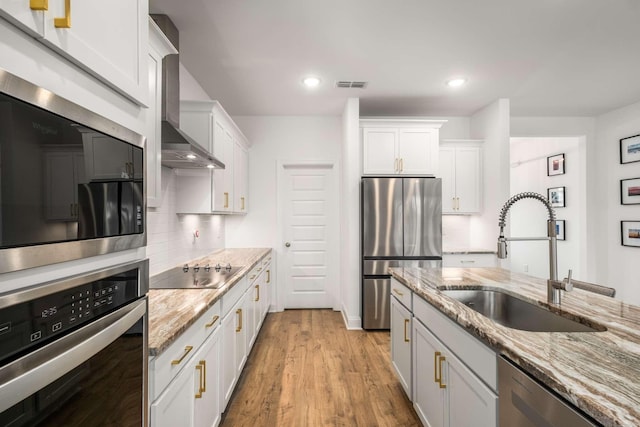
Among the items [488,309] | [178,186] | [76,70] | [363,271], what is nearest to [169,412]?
[76,70]

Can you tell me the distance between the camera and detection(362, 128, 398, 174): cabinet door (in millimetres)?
3795

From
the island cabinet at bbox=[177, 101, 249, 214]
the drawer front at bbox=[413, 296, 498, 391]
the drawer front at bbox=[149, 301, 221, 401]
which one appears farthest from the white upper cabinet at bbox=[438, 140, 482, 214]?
the drawer front at bbox=[149, 301, 221, 401]

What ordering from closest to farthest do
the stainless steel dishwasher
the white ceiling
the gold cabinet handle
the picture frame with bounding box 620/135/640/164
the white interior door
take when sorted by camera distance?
the stainless steel dishwasher
the white ceiling
the gold cabinet handle
the picture frame with bounding box 620/135/640/164
the white interior door

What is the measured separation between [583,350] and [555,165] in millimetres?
5239

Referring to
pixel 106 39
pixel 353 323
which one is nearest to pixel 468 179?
pixel 353 323

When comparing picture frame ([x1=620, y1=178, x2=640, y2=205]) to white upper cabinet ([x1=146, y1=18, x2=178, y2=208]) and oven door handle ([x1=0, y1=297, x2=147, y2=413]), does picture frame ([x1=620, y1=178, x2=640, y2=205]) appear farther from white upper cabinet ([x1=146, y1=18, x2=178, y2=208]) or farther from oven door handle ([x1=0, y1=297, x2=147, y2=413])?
oven door handle ([x1=0, y1=297, x2=147, y2=413])

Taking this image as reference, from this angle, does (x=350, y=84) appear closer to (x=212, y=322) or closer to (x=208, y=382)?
(x=212, y=322)

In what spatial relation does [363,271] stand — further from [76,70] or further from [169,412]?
[76,70]

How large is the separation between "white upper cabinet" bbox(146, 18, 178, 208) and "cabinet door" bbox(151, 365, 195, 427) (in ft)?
2.72

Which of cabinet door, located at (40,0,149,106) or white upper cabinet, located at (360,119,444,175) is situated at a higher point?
white upper cabinet, located at (360,119,444,175)

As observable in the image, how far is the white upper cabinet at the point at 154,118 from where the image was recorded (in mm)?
1453

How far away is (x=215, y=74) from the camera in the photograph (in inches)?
120

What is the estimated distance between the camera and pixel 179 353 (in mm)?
1229

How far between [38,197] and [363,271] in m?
3.36
